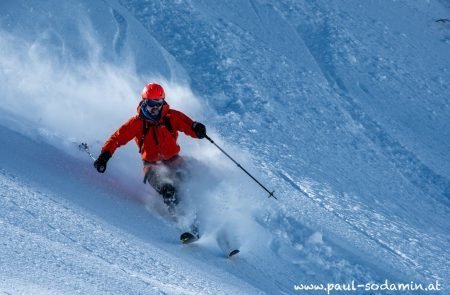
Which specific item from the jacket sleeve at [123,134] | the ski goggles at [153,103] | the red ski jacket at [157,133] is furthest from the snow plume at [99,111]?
the ski goggles at [153,103]

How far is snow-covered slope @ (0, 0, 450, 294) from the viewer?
441 cm

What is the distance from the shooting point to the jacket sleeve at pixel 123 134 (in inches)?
243

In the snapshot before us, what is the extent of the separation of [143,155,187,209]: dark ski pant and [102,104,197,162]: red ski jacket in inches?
3.7

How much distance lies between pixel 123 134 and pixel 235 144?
225 cm

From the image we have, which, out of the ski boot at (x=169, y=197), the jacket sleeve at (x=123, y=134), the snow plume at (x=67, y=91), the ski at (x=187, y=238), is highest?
the snow plume at (x=67, y=91)

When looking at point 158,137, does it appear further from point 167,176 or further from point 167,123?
point 167,176

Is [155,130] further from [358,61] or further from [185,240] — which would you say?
[358,61]

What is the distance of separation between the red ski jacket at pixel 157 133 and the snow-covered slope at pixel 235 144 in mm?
493

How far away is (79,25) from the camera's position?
30.6ft

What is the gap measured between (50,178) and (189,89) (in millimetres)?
4054

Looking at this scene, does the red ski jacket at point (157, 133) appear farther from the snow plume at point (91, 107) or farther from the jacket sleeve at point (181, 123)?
the snow plume at point (91, 107)

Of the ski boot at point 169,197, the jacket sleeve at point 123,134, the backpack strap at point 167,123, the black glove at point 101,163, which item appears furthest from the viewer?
the backpack strap at point 167,123

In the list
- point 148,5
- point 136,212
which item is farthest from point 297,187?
point 148,5

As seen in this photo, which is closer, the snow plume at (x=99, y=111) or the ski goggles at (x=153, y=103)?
the ski goggles at (x=153, y=103)
